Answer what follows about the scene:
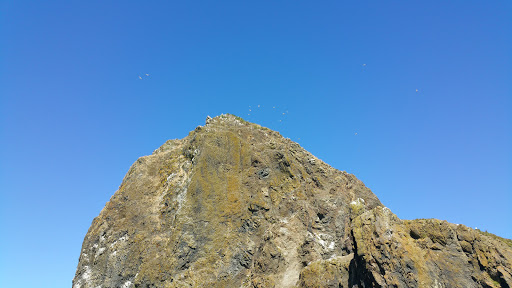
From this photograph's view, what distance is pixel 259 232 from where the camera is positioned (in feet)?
118

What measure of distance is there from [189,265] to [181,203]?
656cm

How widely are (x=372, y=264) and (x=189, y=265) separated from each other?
16983 mm

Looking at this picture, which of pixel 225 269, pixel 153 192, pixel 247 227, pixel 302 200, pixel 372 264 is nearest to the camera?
pixel 372 264

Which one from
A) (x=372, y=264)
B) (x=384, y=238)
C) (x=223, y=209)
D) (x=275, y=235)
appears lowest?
(x=372, y=264)

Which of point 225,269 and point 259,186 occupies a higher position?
point 259,186

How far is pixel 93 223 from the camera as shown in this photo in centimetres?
4194

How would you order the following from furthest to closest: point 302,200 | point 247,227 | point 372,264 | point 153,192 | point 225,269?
point 153,192 < point 302,200 < point 247,227 < point 225,269 < point 372,264

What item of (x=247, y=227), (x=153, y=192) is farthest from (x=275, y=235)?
(x=153, y=192)

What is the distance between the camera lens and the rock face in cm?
2561

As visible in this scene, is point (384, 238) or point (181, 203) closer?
point (384, 238)

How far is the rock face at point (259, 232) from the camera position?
25609 mm

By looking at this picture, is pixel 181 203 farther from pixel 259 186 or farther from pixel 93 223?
pixel 93 223

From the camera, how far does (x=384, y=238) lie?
26.1 m

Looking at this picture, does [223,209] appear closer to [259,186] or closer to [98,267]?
[259,186]
